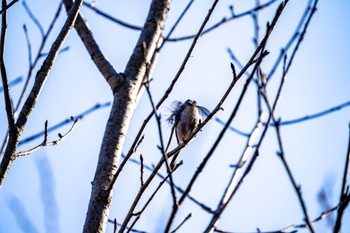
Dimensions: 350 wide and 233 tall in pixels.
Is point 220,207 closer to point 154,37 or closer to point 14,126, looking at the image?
point 14,126

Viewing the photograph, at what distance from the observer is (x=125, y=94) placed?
7.32 feet

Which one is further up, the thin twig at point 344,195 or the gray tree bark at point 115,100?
the gray tree bark at point 115,100

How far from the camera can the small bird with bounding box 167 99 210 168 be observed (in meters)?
3.83

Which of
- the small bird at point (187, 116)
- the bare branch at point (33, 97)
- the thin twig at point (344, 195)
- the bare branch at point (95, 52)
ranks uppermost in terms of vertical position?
the small bird at point (187, 116)

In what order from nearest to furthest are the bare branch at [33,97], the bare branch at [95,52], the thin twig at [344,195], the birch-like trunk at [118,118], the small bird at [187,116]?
the thin twig at [344,195]
the bare branch at [33,97]
the birch-like trunk at [118,118]
the bare branch at [95,52]
the small bird at [187,116]

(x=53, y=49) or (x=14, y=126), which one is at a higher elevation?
(x=53, y=49)

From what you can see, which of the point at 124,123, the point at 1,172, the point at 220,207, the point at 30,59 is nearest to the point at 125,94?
the point at 124,123

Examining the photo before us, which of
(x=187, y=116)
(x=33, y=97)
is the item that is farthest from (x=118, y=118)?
(x=187, y=116)

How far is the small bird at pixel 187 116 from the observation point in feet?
12.6

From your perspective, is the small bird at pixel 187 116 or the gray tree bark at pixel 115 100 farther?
the small bird at pixel 187 116

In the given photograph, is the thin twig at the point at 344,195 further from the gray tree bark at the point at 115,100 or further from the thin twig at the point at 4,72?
the thin twig at the point at 4,72

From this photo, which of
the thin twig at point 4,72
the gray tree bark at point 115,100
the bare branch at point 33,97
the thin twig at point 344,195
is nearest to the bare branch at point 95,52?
the gray tree bark at point 115,100

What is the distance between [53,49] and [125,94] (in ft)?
1.67

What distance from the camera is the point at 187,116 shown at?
12.6ft
